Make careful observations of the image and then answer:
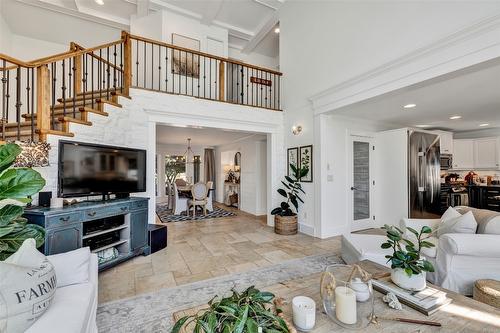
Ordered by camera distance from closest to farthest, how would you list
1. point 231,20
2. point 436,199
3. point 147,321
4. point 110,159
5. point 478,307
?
point 478,307 < point 147,321 < point 110,159 < point 436,199 < point 231,20

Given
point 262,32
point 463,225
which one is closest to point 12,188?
point 463,225

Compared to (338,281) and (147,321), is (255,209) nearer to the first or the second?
(147,321)

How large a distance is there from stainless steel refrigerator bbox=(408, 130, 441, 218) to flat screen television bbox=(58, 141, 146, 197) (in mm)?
5310

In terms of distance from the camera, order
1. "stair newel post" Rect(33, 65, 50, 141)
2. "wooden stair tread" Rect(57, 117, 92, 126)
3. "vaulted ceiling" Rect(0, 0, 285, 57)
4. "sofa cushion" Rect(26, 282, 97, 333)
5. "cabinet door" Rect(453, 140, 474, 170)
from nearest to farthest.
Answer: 1. "sofa cushion" Rect(26, 282, 97, 333)
2. "stair newel post" Rect(33, 65, 50, 141)
3. "wooden stair tread" Rect(57, 117, 92, 126)
4. "vaulted ceiling" Rect(0, 0, 285, 57)
5. "cabinet door" Rect(453, 140, 474, 170)

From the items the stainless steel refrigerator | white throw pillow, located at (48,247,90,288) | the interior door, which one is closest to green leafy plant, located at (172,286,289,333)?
white throw pillow, located at (48,247,90,288)

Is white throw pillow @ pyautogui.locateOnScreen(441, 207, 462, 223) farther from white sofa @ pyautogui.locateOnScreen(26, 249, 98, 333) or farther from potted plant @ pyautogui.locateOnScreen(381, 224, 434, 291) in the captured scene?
white sofa @ pyautogui.locateOnScreen(26, 249, 98, 333)

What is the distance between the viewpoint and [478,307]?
4.29 feet

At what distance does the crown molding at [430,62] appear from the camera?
2250mm

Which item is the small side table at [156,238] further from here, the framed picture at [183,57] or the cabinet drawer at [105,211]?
the framed picture at [183,57]

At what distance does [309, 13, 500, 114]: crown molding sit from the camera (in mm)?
2250

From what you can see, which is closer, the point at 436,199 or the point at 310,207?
the point at 310,207

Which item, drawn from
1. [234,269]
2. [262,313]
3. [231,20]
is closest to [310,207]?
[234,269]

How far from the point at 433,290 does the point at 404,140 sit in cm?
428

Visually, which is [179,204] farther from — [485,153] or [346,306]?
[485,153]
